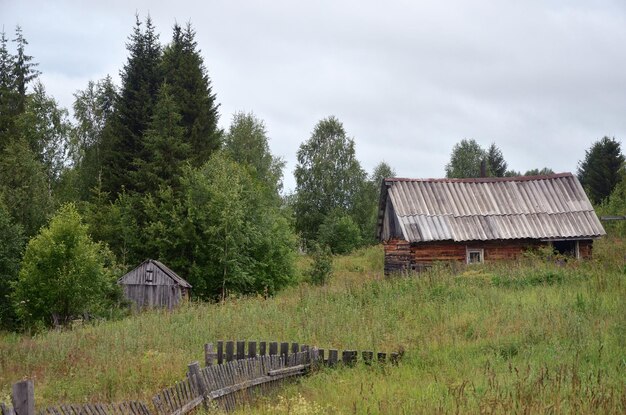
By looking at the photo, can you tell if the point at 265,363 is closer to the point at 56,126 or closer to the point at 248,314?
the point at 248,314

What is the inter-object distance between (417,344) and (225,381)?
4325mm

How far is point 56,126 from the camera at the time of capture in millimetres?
41656

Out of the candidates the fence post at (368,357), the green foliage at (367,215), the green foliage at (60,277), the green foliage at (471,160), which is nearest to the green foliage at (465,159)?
the green foliage at (471,160)

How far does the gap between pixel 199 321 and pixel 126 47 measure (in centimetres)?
2691

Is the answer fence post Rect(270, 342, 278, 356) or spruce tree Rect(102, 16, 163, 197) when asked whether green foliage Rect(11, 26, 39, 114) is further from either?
fence post Rect(270, 342, 278, 356)

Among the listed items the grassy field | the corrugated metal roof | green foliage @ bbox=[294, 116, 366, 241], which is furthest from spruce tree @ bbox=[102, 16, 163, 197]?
green foliage @ bbox=[294, 116, 366, 241]

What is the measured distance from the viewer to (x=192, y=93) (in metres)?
37.9

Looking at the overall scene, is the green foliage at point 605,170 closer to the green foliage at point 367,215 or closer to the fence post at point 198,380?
the green foliage at point 367,215

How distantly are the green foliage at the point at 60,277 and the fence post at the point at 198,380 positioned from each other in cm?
1560

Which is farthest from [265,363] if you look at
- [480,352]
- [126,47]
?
[126,47]

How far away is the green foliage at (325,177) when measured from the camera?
5762cm

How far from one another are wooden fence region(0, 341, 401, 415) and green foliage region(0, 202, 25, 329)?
1815cm

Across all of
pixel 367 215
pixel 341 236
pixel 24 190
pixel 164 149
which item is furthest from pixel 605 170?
pixel 24 190

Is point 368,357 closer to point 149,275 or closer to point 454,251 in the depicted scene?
point 149,275
